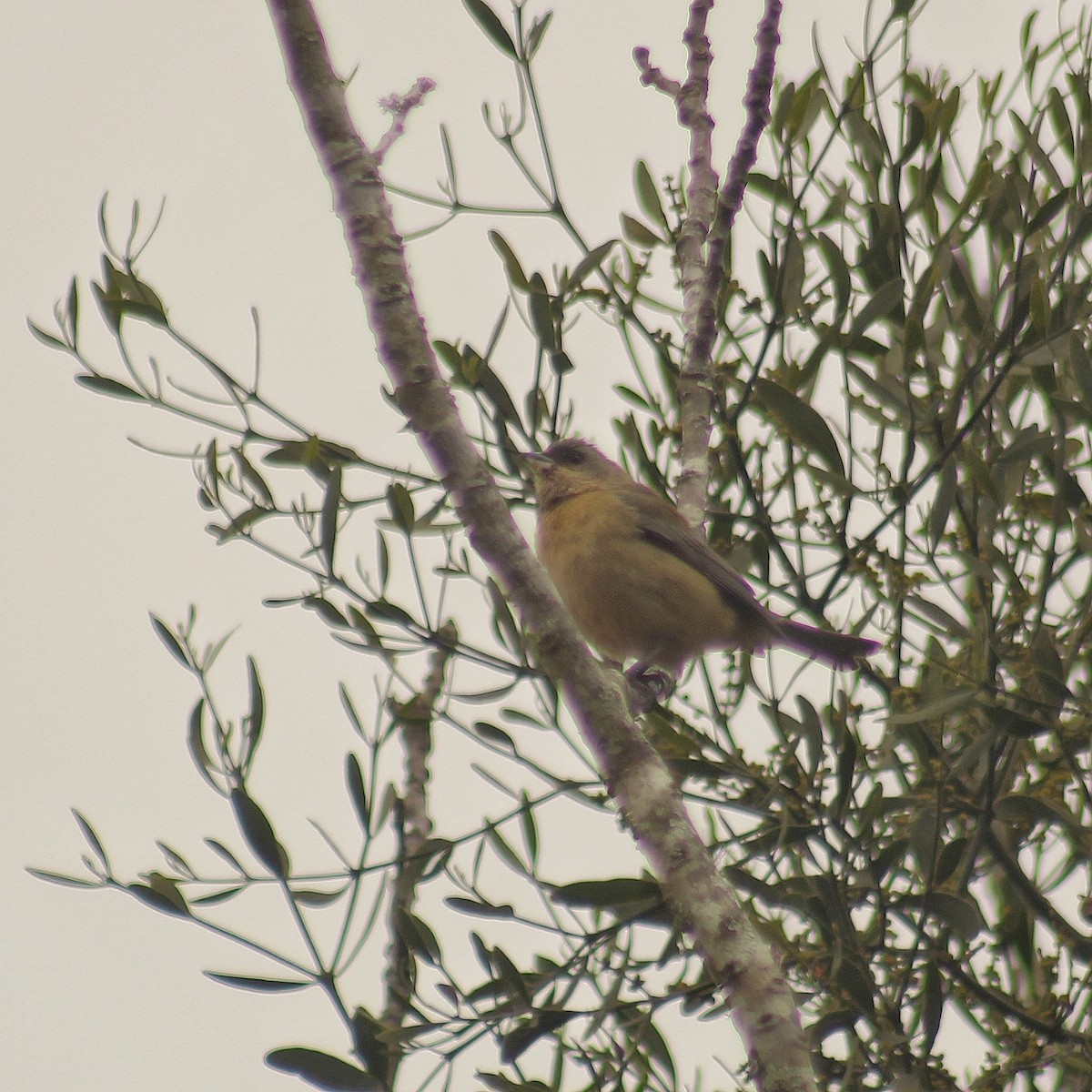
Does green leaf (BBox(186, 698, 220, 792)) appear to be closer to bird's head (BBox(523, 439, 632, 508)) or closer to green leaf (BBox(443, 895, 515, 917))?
green leaf (BBox(443, 895, 515, 917))

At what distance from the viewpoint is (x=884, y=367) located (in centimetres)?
346

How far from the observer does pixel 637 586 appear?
17.1 feet

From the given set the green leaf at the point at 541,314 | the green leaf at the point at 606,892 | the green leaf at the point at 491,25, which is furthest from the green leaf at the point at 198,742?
the green leaf at the point at 491,25

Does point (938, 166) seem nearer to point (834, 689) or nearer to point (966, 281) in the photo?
point (966, 281)

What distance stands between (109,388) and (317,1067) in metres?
1.80

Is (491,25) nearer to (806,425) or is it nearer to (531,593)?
(806,425)

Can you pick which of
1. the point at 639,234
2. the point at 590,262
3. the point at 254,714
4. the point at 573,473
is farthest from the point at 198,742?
the point at 573,473

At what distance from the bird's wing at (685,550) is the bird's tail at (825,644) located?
9 cm

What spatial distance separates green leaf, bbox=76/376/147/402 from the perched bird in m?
1.77

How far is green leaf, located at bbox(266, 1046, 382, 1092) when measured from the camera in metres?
2.73

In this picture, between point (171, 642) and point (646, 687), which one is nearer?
point (171, 642)

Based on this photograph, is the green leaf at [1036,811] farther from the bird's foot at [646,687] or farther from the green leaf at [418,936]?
the green leaf at [418,936]

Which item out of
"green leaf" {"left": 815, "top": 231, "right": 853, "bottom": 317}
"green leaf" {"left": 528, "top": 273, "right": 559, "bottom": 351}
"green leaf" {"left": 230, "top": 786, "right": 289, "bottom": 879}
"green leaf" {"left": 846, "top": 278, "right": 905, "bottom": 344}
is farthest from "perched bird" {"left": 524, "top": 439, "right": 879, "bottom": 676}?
"green leaf" {"left": 230, "top": 786, "right": 289, "bottom": 879}

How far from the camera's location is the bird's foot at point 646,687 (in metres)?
4.01
